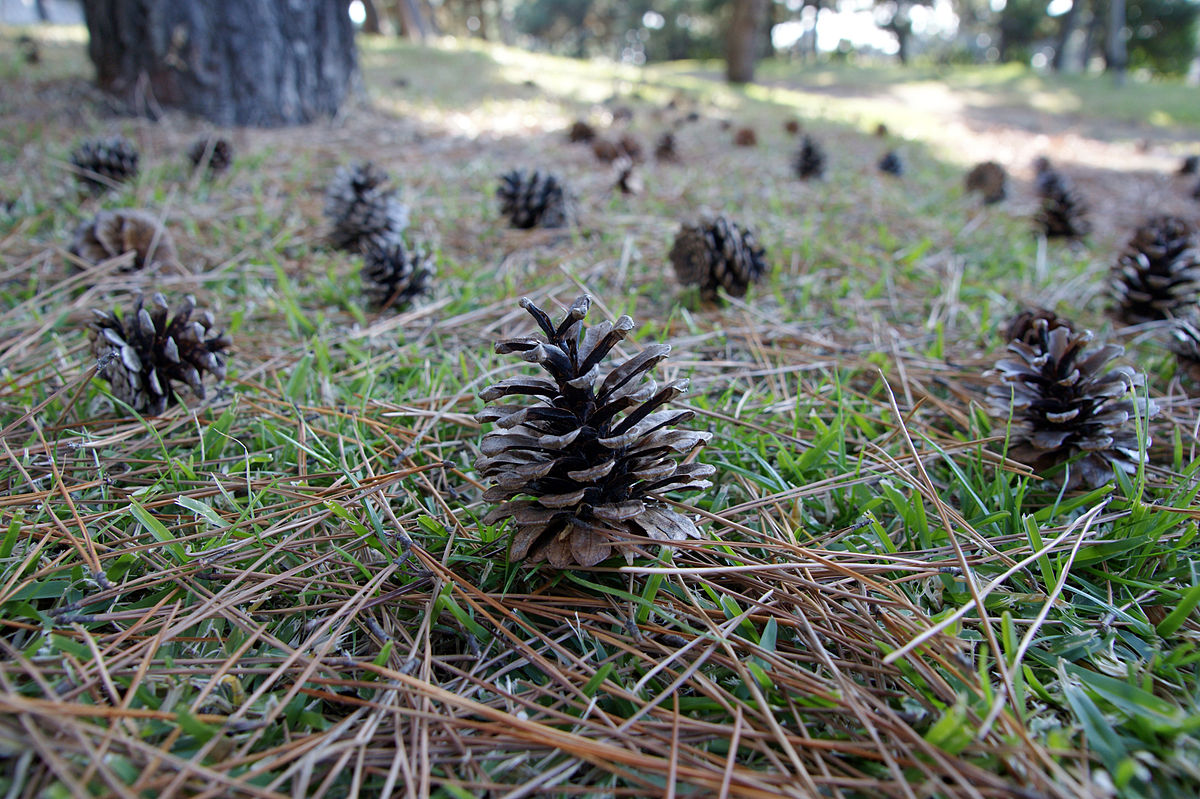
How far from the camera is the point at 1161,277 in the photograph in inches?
82.1

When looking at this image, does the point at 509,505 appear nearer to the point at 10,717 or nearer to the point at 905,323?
the point at 10,717

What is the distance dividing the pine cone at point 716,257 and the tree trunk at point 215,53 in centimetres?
337

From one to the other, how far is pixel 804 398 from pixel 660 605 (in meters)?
0.80

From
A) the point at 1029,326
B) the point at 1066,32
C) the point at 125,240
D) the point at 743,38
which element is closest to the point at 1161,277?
the point at 1029,326

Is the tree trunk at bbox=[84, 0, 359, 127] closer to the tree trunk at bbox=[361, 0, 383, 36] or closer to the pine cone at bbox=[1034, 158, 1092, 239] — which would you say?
the pine cone at bbox=[1034, 158, 1092, 239]

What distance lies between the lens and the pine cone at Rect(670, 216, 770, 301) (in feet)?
6.86

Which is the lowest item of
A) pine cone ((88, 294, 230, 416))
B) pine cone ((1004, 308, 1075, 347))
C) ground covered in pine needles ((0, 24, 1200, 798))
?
ground covered in pine needles ((0, 24, 1200, 798))

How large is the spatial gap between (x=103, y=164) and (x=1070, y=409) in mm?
3677

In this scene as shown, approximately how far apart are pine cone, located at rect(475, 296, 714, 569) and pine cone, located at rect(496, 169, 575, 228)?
191 centimetres

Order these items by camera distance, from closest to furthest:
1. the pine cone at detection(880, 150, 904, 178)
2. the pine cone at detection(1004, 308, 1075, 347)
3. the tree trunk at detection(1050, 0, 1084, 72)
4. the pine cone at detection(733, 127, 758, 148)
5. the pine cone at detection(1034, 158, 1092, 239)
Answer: the pine cone at detection(1004, 308, 1075, 347) → the pine cone at detection(1034, 158, 1092, 239) → the pine cone at detection(880, 150, 904, 178) → the pine cone at detection(733, 127, 758, 148) → the tree trunk at detection(1050, 0, 1084, 72)

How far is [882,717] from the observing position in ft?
2.73

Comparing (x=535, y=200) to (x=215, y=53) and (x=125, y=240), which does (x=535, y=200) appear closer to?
(x=125, y=240)

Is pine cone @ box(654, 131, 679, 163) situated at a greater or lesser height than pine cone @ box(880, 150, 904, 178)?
greater

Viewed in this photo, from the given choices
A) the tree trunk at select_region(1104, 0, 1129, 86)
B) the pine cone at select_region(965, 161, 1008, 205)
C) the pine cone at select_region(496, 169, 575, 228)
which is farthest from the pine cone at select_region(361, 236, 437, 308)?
the tree trunk at select_region(1104, 0, 1129, 86)
